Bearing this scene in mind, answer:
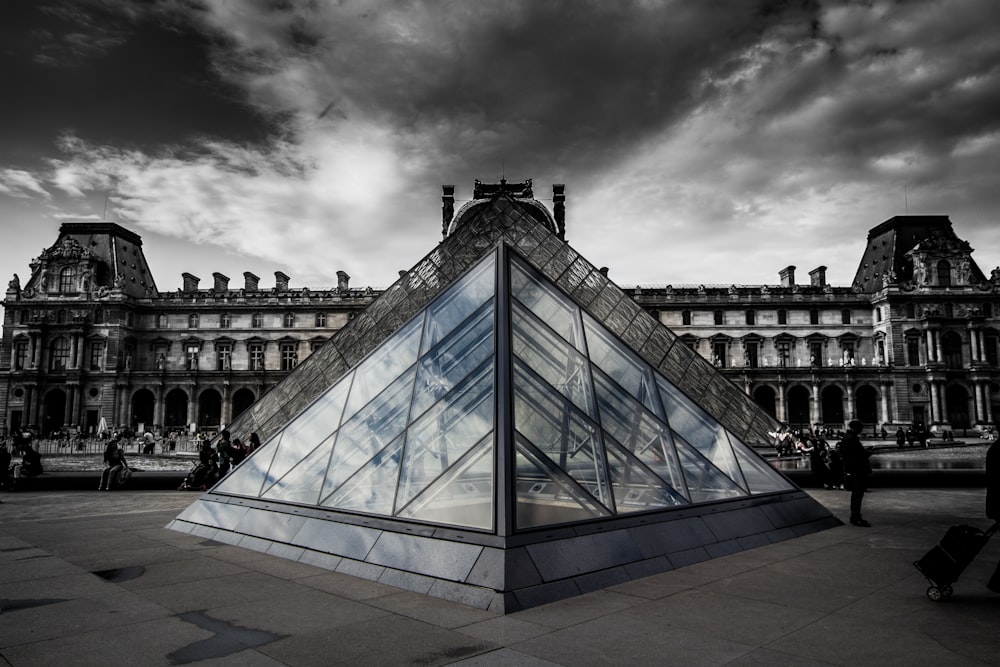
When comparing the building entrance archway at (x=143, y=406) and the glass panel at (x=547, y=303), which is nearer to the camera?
the glass panel at (x=547, y=303)

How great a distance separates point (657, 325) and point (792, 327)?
1611 inches

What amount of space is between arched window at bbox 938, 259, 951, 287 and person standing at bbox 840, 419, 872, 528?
51.4 m

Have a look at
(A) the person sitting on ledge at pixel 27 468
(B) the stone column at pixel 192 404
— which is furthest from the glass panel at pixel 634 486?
(B) the stone column at pixel 192 404

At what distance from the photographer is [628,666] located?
3.17m

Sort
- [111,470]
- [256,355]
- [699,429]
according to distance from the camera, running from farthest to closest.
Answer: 1. [256,355]
2. [111,470]
3. [699,429]

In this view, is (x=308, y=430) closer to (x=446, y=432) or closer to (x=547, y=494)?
(x=446, y=432)

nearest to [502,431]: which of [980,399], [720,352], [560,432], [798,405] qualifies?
[560,432]

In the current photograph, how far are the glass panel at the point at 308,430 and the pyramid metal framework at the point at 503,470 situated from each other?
22mm

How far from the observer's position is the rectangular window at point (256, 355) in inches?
2046

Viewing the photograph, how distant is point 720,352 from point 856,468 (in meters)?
45.9

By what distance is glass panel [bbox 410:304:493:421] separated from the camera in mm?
6336

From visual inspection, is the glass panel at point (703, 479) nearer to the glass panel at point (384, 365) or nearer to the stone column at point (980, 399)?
the glass panel at point (384, 365)

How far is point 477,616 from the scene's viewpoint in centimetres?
406

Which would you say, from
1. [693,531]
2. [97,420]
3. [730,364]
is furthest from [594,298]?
[97,420]
